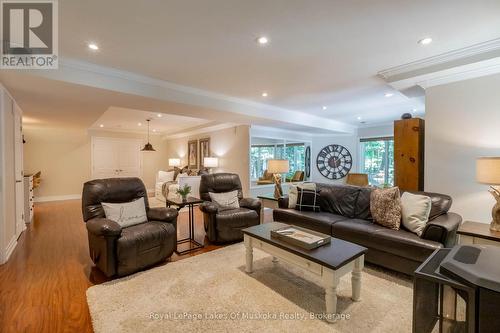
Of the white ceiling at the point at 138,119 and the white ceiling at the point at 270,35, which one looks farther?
the white ceiling at the point at 138,119

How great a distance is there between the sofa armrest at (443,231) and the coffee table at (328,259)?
822 millimetres

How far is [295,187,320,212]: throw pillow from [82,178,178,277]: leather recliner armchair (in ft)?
6.22

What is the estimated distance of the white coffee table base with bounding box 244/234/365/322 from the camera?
5.98 feet

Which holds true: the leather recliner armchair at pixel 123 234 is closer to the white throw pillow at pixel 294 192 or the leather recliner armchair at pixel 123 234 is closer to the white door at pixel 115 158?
the white throw pillow at pixel 294 192

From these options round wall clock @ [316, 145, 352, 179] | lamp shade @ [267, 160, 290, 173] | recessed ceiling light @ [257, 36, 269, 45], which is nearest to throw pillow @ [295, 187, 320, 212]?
lamp shade @ [267, 160, 290, 173]

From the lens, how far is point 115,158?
824 centimetres

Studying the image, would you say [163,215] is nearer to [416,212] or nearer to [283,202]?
[283,202]

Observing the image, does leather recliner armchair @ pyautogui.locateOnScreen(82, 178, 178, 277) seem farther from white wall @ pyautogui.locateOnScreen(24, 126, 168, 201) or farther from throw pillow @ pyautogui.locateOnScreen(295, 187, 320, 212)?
white wall @ pyautogui.locateOnScreen(24, 126, 168, 201)

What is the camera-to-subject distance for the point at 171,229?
2.86 metres

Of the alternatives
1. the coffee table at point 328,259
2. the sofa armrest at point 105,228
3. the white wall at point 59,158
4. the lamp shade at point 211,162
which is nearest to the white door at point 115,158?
the white wall at point 59,158

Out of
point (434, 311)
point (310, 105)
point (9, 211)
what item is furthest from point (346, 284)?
point (9, 211)

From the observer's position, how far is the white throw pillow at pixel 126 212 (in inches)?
109

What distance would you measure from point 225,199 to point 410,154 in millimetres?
2938

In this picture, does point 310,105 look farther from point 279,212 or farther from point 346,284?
point 346,284
